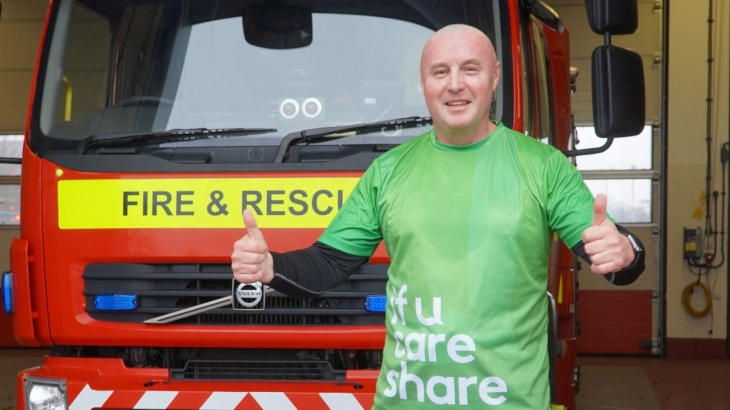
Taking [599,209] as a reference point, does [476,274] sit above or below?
below

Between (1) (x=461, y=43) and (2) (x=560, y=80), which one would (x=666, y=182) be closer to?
(2) (x=560, y=80)

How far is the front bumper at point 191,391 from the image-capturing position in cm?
378

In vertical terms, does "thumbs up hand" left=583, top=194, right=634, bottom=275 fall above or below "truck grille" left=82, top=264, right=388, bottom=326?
above

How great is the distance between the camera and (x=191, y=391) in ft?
12.6

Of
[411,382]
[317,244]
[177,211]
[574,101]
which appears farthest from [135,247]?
[574,101]

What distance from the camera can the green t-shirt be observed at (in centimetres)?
249

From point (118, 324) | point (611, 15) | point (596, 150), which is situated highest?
point (611, 15)

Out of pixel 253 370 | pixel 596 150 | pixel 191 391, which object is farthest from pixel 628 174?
pixel 191 391

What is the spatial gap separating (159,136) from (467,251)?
1859 millimetres

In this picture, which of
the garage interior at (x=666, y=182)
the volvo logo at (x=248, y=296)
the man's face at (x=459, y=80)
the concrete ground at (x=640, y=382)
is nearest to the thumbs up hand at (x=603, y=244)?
the man's face at (x=459, y=80)

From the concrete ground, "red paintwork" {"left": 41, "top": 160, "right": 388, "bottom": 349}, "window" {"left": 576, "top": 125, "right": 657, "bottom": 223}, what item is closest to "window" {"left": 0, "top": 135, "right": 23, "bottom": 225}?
the concrete ground

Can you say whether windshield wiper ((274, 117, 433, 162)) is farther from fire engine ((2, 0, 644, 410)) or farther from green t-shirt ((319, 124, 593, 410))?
green t-shirt ((319, 124, 593, 410))

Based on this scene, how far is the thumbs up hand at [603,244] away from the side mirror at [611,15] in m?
1.64

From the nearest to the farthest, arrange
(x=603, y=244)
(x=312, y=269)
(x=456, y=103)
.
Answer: (x=603, y=244)
(x=456, y=103)
(x=312, y=269)
